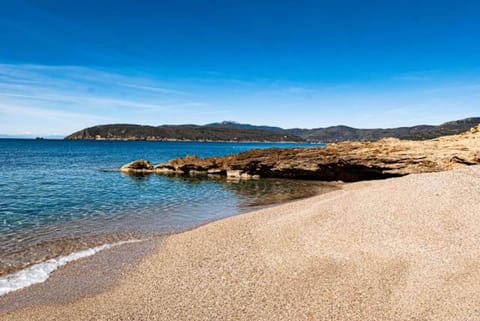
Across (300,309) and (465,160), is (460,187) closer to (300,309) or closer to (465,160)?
(300,309)

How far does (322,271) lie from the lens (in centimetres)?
813

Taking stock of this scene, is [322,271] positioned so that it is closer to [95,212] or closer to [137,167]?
[95,212]

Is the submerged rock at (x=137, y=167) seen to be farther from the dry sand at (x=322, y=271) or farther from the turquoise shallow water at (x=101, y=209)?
the dry sand at (x=322, y=271)

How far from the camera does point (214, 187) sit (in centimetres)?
2892

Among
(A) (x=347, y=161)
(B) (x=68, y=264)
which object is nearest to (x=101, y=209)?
(B) (x=68, y=264)

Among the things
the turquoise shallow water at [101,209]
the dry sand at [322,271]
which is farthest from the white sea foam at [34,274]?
the dry sand at [322,271]

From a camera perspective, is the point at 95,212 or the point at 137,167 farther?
the point at 137,167

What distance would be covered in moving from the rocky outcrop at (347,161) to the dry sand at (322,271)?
13.4 metres

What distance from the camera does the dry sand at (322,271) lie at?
6.48 meters

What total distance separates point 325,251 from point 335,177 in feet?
77.8

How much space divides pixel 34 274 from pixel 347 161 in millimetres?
25868

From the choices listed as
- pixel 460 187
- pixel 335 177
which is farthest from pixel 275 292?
pixel 335 177

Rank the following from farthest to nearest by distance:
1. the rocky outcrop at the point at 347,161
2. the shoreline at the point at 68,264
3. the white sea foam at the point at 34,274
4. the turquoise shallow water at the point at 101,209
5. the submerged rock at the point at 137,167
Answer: the submerged rock at the point at 137,167, the rocky outcrop at the point at 347,161, the turquoise shallow water at the point at 101,209, the white sea foam at the point at 34,274, the shoreline at the point at 68,264

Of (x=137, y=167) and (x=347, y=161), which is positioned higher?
(x=347, y=161)
